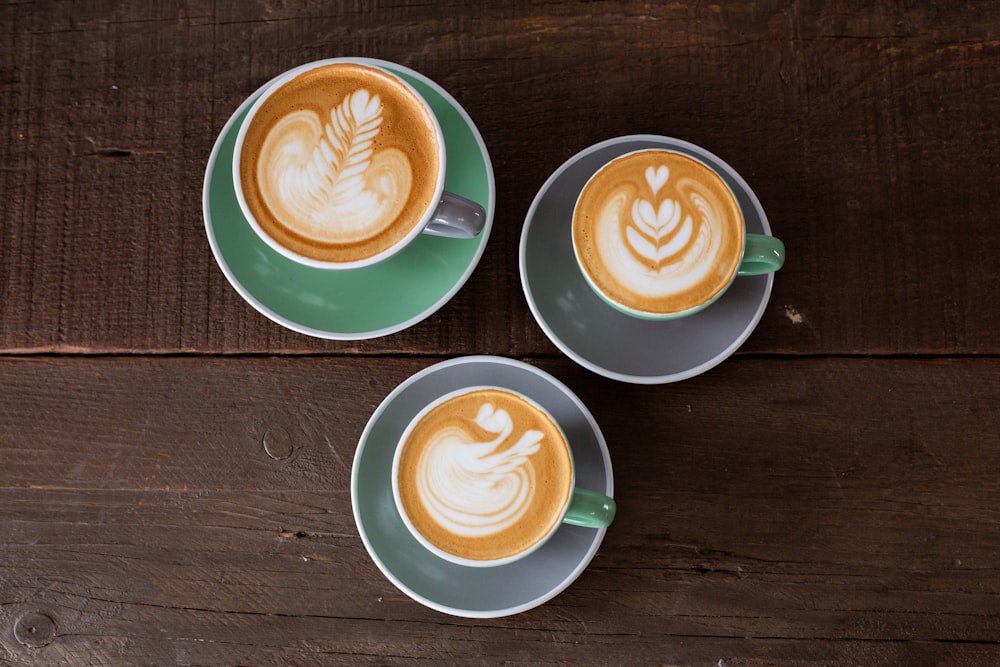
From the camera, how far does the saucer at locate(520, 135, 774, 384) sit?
1014 millimetres

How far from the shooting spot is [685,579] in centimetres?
109

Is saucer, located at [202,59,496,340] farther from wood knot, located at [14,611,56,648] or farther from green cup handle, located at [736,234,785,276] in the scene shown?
wood knot, located at [14,611,56,648]

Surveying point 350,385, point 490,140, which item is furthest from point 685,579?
point 490,140

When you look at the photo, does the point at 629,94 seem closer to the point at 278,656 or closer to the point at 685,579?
the point at 685,579

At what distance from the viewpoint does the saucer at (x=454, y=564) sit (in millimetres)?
993

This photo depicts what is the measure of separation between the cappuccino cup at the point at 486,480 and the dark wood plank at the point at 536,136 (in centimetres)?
18

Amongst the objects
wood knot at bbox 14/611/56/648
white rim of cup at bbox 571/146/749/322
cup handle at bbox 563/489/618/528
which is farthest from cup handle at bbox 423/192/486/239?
wood knot at bbox 14/611/56/648

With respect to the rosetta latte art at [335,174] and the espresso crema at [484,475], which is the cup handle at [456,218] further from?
the espresso crema at [484,475]

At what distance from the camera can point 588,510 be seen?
94cm

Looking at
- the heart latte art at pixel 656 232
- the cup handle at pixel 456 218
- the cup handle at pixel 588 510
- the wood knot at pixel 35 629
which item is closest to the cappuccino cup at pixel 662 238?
the heart latte art at pixel 656 232

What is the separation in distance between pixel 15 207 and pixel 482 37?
75cm

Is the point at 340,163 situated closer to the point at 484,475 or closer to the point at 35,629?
the point at 484,475

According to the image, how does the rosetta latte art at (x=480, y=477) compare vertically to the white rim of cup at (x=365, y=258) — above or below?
below

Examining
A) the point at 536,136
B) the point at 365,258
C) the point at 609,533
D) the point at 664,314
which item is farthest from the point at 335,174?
the point at 609,533
